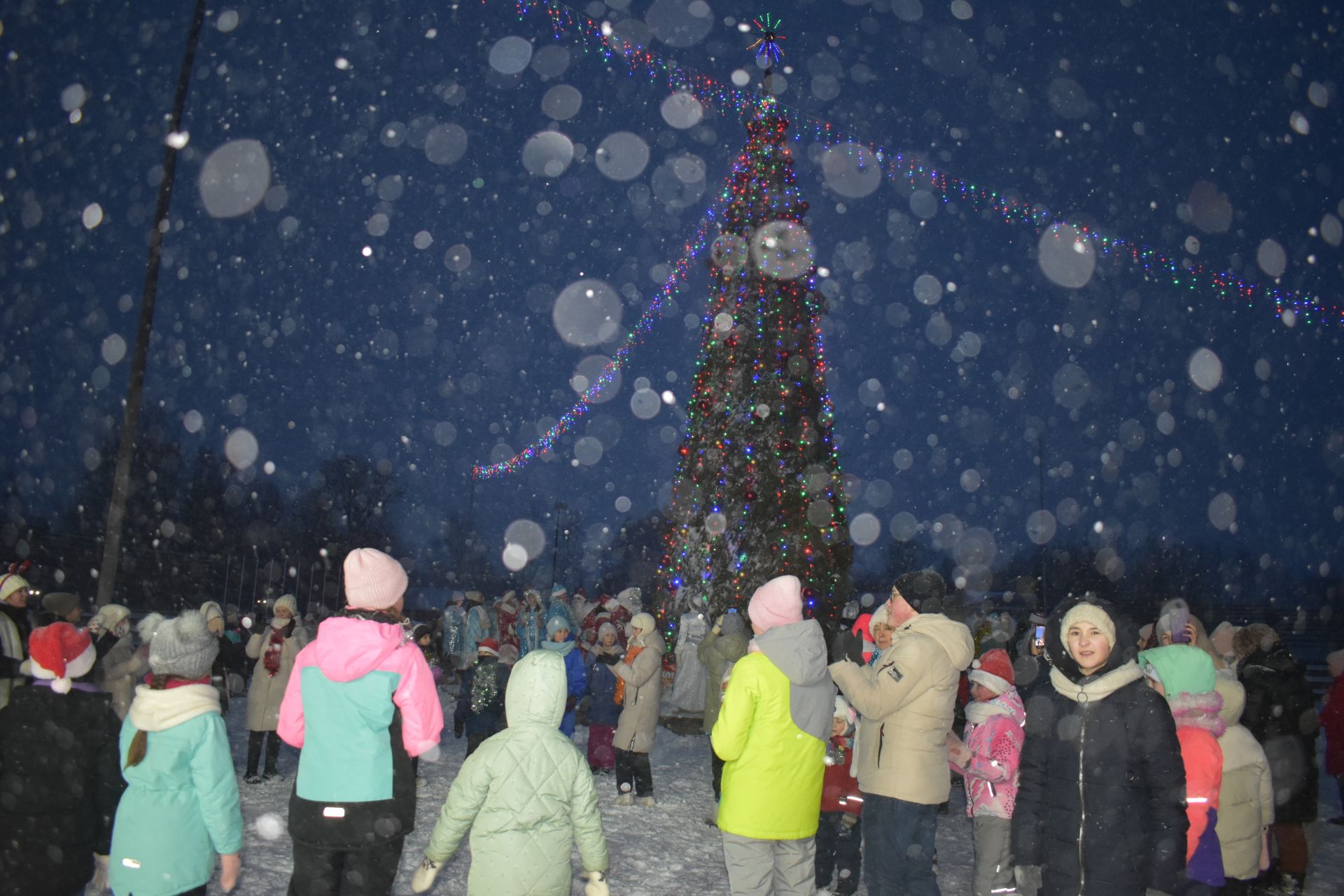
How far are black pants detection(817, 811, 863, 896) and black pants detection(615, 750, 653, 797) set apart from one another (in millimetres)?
2504

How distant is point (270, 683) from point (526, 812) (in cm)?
627

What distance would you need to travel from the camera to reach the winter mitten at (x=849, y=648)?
8.31 metres

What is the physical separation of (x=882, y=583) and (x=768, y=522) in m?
62.6

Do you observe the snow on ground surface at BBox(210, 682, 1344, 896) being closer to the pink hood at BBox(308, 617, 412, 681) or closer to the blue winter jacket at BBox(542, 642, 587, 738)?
the blue winter jacket at BBox(542, 642, 587, 738)

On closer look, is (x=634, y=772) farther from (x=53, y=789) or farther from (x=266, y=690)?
(x=53, y=789)

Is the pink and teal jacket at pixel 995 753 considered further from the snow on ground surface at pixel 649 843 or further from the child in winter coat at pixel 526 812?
the child in winter coat at pixel 526 812

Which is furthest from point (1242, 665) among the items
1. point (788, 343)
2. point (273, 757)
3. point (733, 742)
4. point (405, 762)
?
A: point (788, 343)

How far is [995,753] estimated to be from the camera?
5.19 m

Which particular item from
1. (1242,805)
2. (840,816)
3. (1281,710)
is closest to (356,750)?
(840,816)

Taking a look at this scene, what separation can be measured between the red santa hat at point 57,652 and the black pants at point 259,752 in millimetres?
4534

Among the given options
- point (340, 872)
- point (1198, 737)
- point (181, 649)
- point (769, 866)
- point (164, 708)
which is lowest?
point (769, 866)

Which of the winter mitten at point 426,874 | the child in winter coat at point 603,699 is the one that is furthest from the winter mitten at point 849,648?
the winter mitten at point 426,874

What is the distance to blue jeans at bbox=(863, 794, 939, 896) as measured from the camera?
4.55 m

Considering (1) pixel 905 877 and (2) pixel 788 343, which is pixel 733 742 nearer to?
(1) pixel 905 877
